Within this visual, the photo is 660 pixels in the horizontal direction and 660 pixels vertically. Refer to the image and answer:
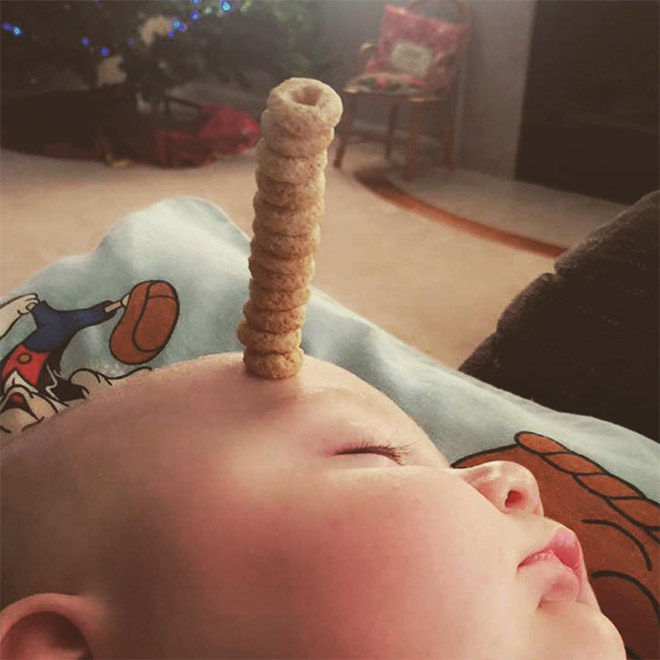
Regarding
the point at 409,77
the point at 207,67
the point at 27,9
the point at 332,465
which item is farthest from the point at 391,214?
the point at 332,465

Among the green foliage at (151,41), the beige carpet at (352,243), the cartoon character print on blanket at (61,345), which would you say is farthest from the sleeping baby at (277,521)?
the green foliage at (151,41)

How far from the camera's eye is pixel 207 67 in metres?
3.22

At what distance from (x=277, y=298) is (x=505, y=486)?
0.65 ft

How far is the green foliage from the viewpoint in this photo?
2926mm

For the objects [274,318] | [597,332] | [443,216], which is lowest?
[443,216]

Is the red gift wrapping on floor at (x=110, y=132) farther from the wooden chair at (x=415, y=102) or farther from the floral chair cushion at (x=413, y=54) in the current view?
the floral chair cushion at (x=413, y=54)

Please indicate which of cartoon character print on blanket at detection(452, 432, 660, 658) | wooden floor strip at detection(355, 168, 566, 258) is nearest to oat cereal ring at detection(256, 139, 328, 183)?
cartoon character print on blanket at detection(452, 432, 660, 658)

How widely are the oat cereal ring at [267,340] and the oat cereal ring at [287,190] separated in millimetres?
88

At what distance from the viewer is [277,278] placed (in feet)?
1.27

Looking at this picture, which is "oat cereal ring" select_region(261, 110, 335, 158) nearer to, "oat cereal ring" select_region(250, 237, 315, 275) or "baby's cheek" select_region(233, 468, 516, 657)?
"oat cereal ring" select_region(250, 237, 315, 275)

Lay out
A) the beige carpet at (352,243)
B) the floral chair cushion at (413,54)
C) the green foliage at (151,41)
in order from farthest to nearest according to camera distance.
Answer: the floral chair cushion at (413,54)
the green foliage at (151,41)
the beige carpet at (352,243)

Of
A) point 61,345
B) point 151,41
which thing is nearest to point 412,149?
point 151,41

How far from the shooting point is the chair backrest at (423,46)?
326 centimetres

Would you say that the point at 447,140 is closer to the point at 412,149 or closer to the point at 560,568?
the point at 412,149
